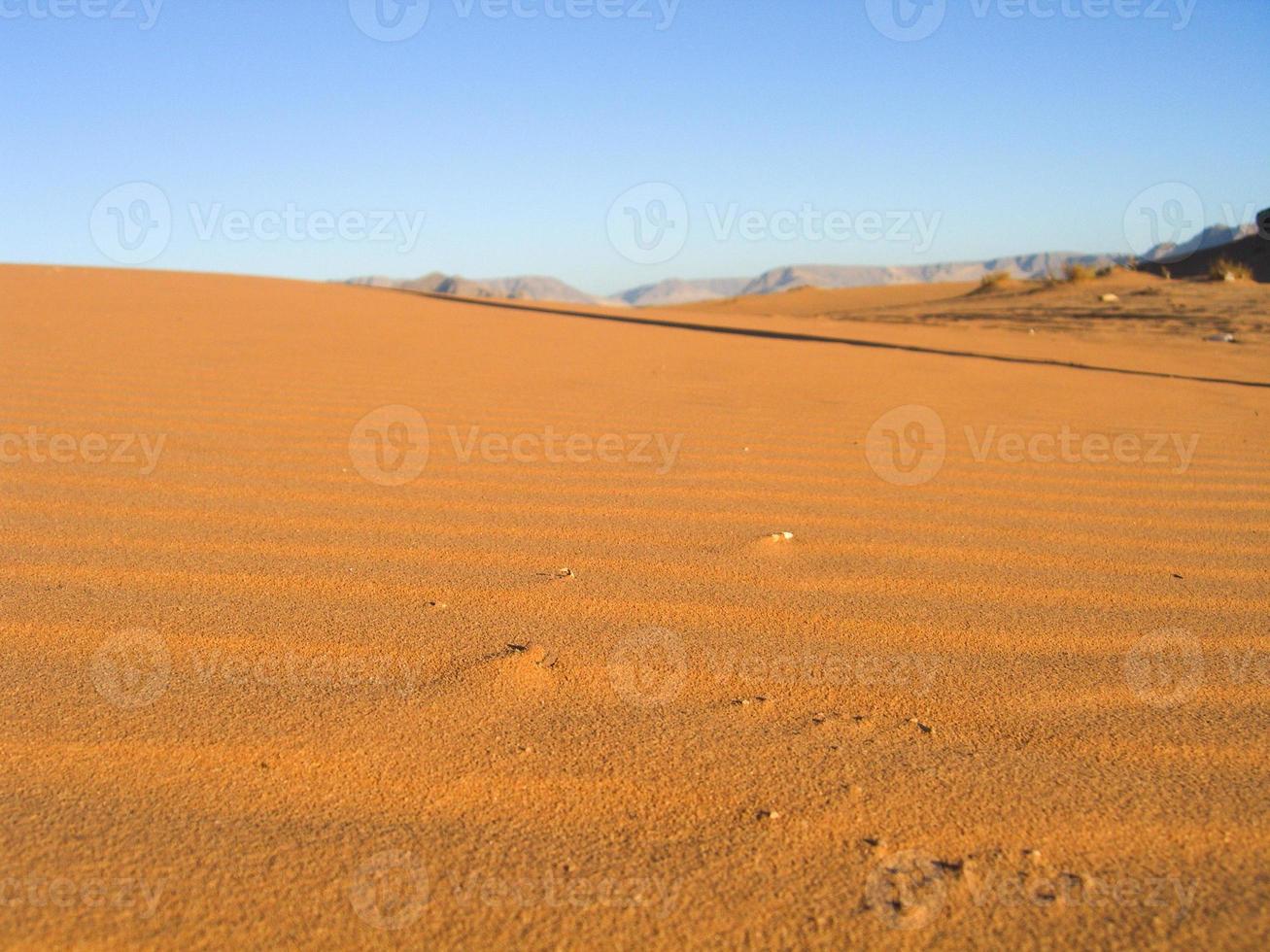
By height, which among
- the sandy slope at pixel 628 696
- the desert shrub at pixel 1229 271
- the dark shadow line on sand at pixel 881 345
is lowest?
the sandy slope at pixel 628 696

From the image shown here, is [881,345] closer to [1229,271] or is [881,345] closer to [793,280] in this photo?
[1229,271]

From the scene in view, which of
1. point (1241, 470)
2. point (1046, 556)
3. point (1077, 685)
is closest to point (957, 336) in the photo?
point (1241, 470)

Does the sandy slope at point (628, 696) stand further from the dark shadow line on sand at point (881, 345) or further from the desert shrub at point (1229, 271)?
the desert shrub at point (1229, 271)

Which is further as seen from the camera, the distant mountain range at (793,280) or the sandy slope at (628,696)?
the distant mountain range at (793,280)

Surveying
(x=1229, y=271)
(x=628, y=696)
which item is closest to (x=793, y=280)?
(x=1229, y=271)

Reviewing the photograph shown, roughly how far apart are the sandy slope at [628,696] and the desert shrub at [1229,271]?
32.3 ft

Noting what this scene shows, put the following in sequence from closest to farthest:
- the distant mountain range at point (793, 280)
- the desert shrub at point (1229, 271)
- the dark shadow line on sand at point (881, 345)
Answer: the dark shadow line on sand at point (881, 345) → the desert shrub at point (1229, 271) → the distant mountain range at point (793, 280)

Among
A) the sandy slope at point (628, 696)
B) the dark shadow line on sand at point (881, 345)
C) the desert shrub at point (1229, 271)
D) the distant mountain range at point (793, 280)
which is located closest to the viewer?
the sandy slope at point (628, 696)

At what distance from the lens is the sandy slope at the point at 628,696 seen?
1.16m

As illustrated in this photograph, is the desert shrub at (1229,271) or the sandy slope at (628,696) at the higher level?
the desert shrub at (1229,271)

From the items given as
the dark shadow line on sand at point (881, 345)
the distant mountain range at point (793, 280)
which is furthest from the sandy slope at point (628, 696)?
the distant mountain range at point (793, 280)

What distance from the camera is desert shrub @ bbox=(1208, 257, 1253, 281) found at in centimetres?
1214

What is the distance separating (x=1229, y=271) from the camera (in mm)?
12312

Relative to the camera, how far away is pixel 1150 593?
2.27m
